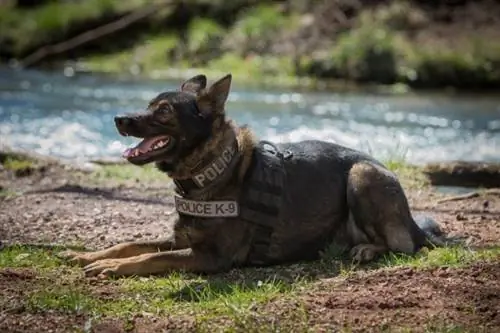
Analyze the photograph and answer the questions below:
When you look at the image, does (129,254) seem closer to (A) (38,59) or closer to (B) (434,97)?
(B) (434,97)

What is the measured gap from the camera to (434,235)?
24.6 ft

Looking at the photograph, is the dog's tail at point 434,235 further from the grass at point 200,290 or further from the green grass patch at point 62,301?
the green grass patch at point 62,301

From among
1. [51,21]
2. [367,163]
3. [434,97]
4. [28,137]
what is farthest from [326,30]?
[367,163]

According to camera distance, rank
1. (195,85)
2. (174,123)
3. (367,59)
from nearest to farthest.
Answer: (174,123) < (195,85) < (367,59)

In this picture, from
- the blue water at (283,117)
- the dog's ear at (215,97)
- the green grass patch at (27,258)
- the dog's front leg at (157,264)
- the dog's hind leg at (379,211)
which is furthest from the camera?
the blue water at (283,117)

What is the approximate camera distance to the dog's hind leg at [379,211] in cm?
719

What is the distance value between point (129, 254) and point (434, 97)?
1409 centimetres

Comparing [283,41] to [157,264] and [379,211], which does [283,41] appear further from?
[157,264]

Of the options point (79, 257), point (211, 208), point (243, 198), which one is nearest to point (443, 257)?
point (243, 198)

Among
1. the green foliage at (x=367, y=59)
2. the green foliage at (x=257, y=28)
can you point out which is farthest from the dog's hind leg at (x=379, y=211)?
the green foliage at (x=257, y=28)

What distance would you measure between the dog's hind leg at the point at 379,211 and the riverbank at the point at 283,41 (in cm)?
1403

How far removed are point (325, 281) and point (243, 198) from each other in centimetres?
91

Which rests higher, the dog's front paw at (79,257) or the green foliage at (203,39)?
the green foliage at (203,39)

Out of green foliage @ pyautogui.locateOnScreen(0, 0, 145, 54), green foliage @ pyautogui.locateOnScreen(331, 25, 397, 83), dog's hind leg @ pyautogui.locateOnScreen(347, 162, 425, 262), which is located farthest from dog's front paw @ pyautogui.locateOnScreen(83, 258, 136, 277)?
green foliage @ pyautogui.locateOnScreen(0, 0, 145, 54)
